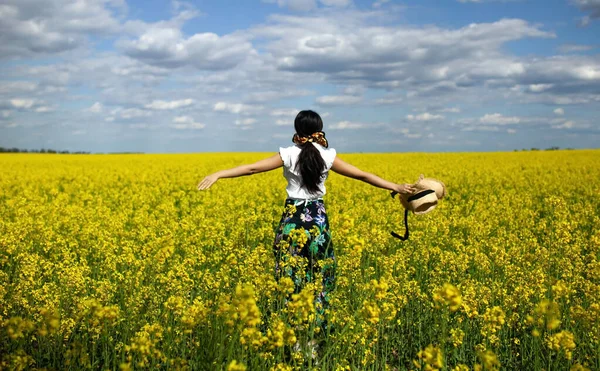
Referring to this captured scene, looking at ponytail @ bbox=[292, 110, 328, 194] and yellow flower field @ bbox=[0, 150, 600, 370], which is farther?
ponytail @ bbox=[292, 110, 328, 194]

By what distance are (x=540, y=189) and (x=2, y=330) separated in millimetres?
15973

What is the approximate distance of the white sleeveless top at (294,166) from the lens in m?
5.21

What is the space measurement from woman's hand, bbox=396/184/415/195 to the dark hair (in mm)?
722

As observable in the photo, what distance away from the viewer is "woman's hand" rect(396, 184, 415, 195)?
5289 millimetres

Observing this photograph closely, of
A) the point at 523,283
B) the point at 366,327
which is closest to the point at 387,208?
the point at 523,283

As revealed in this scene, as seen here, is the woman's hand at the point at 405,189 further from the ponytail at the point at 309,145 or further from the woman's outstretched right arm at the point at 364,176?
the ponytail at the point at 309,145

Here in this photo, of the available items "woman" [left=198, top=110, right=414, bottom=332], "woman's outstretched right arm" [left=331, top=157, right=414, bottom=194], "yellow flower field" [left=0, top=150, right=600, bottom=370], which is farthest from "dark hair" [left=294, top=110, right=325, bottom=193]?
"yellow flower field" [left=0, top=150, right=600, bottom=370]

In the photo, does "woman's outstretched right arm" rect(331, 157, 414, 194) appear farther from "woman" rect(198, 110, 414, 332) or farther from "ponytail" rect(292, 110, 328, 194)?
"ponytail" rect(292, 110, 328, 194)

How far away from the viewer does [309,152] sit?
5.11 metres

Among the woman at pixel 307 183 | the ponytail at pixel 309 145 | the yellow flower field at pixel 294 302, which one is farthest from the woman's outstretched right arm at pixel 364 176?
the yellow flower field at pixel 294 302

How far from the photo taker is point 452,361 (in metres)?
5.15

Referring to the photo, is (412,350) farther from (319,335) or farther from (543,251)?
(543,251)

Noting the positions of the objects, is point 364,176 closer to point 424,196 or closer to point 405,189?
point 405,189

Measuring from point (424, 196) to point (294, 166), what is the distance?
1.22 metres
